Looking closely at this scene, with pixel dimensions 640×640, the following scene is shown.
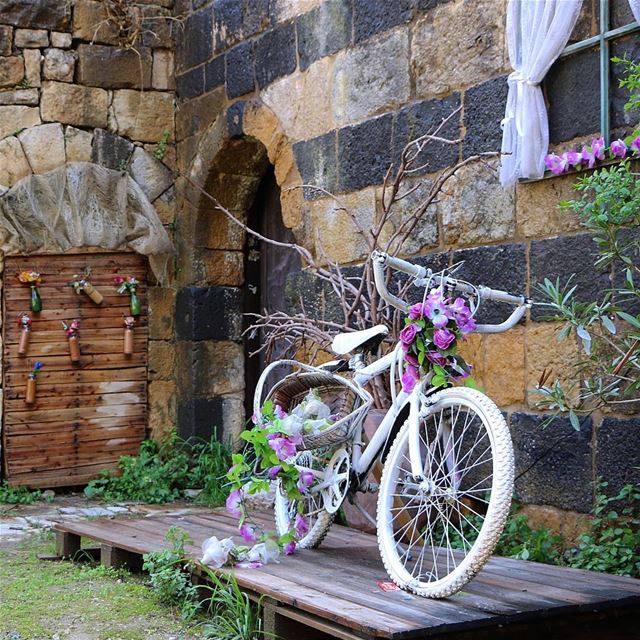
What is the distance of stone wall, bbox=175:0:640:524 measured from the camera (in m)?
4.12

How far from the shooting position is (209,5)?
22.2ft

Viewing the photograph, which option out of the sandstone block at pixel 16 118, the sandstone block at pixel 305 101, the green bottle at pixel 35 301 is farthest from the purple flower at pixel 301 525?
the sandstone block at pixel 16 118

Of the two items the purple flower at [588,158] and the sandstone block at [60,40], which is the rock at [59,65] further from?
the purple flower at [588,158]

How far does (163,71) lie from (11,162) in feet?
4.11

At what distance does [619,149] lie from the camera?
372cm

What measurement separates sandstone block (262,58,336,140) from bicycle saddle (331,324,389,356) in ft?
7.09

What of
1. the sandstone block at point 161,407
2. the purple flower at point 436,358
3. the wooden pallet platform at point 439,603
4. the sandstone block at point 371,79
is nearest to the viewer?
the wooden pallet platform at point 439,603

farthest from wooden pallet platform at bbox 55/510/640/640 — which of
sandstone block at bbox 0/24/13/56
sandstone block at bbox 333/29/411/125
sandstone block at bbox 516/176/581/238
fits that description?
sandstone block at bbox 0/24/13/56

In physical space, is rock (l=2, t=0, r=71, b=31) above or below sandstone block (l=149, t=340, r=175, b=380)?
above

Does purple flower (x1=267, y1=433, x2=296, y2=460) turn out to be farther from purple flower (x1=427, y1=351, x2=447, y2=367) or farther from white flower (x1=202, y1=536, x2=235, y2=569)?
purple flower (x1=427, y1=351, x2=447, y2=367)

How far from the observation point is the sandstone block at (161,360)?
7109 millimetres

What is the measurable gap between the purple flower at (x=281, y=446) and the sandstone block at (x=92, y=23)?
420 cm

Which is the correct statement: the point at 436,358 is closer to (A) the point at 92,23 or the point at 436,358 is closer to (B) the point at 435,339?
(B) the point at 435,339

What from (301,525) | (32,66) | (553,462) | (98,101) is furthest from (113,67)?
(553,462)
